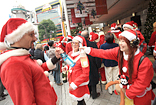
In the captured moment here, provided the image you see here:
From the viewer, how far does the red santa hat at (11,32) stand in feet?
3.71

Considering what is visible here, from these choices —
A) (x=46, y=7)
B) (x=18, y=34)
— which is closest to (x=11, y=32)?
(x=18, y=34)

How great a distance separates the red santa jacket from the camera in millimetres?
2113

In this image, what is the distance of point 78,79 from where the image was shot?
2.12 m

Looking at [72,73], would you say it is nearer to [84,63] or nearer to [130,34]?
[84,63]

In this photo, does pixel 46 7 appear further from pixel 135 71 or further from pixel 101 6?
pixel 135 71

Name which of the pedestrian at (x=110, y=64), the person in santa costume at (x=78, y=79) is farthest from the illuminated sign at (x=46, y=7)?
the person in santa costume at (x=78, y=79)

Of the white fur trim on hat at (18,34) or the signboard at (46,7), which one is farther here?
the signboard at (46,7)

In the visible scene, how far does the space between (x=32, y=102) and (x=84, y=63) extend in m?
1.20

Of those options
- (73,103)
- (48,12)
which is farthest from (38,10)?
(73,103)

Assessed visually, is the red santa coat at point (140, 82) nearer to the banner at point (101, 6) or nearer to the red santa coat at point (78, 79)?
the red santa coat at point (78, 79)

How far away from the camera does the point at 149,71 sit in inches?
56.5

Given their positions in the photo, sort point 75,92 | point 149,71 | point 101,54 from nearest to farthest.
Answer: point 149,71, point 101,54, point 75,92

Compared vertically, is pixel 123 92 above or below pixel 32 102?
below

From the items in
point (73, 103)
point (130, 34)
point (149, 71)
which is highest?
point (130, 34)
